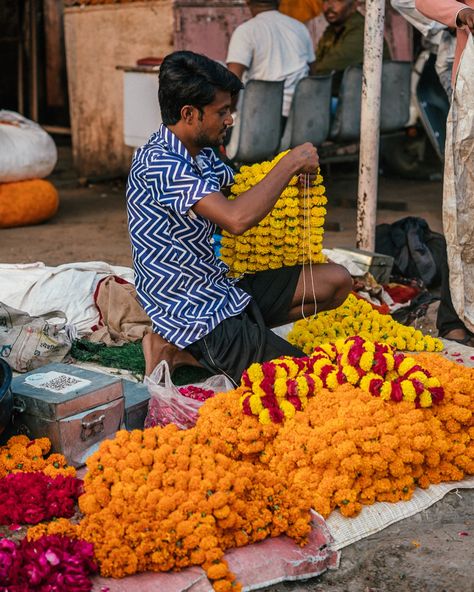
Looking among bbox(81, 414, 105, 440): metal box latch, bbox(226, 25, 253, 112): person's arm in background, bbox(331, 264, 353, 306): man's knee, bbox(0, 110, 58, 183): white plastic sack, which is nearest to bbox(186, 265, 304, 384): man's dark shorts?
bbox(331, 264, 353, 306): man's knee

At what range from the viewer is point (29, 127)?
298 inches

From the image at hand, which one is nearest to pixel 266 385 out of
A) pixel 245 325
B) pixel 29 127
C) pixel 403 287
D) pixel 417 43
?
pixel 245 325

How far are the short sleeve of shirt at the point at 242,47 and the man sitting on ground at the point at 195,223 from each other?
10.2 ft

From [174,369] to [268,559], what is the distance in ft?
4.47

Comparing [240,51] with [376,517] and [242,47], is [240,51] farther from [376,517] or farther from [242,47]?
[376,517]

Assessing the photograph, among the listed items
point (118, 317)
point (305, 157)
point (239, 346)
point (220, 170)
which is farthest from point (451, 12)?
point (118, 317)

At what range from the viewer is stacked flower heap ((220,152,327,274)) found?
155 inches

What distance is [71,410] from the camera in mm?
3193

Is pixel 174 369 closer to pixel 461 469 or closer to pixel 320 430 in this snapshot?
pixel 320 430

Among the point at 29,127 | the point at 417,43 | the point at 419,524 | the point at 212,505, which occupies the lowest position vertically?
the point at 419,524

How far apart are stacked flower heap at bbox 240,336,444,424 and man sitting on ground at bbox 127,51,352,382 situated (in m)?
0.49

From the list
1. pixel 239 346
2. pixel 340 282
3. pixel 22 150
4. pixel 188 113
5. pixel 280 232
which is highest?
pixel 188 113

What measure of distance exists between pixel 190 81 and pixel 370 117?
2290 mm

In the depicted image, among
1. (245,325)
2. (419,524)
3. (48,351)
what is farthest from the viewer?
(48,351)
